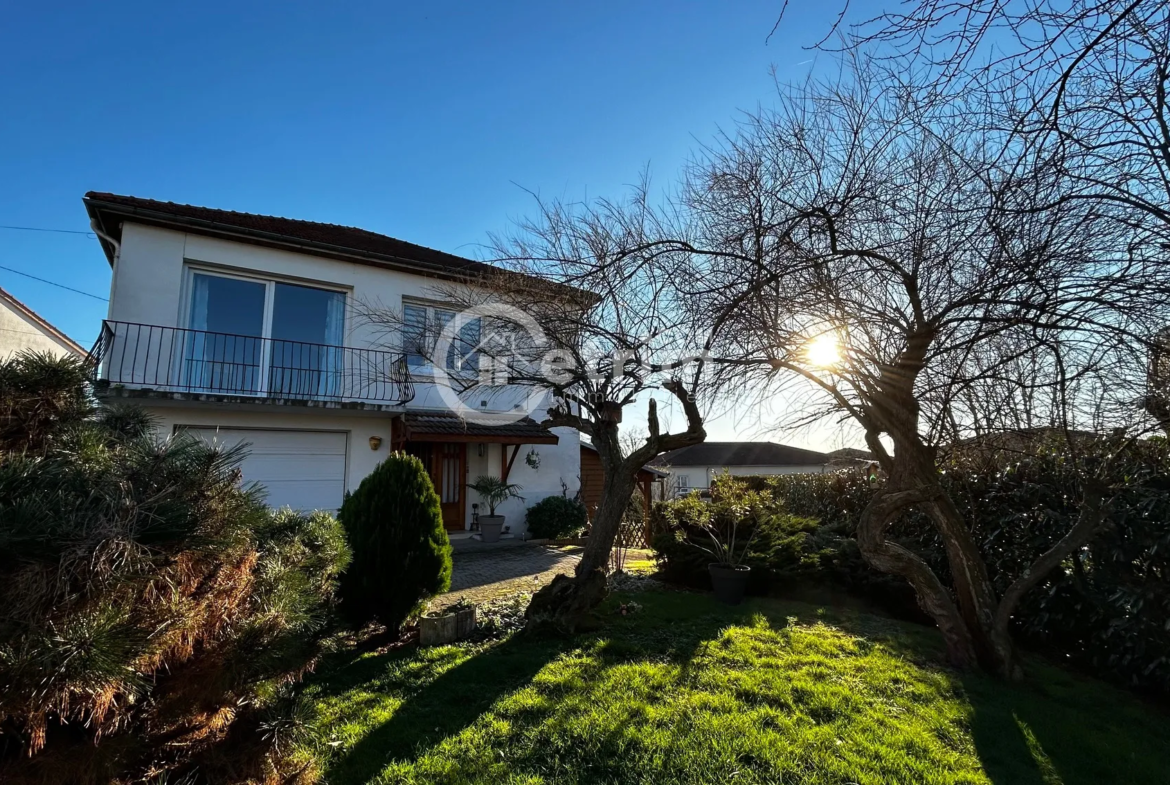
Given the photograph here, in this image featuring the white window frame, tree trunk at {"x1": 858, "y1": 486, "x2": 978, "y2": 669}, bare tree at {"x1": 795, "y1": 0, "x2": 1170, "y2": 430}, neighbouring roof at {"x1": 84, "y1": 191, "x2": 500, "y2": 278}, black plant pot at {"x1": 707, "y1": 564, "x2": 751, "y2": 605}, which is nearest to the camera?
bare tree at {"x1": 795, "y1": 0, "x2": 1170, "y2": 430}

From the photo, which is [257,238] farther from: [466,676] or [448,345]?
[466,676]

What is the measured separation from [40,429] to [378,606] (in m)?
3.47

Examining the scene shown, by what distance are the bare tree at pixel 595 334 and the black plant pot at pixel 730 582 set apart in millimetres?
1845

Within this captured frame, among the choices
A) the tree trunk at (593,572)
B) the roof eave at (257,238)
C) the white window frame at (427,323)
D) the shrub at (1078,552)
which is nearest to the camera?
the shrub at (1078,552)

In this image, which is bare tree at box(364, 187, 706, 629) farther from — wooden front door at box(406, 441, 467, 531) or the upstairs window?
wooden front door at box(406, 441, 467, 531)

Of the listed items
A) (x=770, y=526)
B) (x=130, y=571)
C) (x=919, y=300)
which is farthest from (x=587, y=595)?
(x=130, y=571)

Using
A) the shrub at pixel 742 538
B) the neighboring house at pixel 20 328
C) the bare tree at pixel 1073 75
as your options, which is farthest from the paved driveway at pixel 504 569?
the neighboring house at pixel 20 328

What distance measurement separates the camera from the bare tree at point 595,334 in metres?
5.30

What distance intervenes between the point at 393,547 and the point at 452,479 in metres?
7.43

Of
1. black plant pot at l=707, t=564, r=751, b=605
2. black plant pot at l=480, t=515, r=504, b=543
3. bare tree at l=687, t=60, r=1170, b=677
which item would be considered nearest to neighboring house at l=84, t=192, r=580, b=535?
black plant pot at l=480, t=515, r=504, b=543

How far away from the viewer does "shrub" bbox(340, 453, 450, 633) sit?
505 centimetres

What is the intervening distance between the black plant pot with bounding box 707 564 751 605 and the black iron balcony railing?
20.4 feet

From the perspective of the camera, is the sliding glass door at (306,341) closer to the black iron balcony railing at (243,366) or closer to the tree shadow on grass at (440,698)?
the black iron balcony railing at (243,366)

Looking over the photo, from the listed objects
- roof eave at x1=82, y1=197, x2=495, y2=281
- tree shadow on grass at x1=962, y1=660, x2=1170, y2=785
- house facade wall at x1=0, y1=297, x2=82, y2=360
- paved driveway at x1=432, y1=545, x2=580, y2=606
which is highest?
roof eave at x1=82, y1=197, x2=495, y2=281
